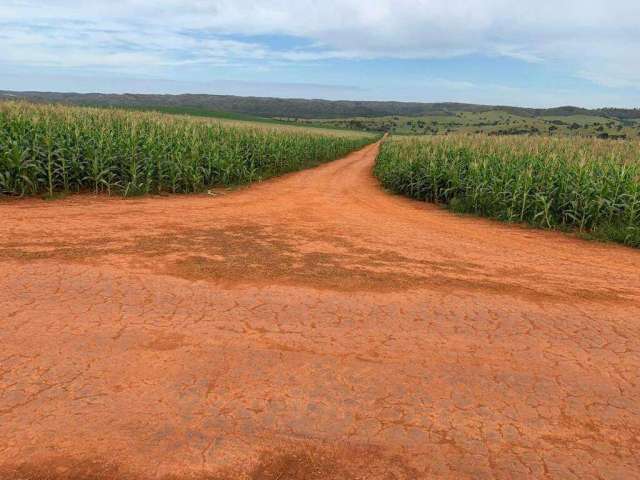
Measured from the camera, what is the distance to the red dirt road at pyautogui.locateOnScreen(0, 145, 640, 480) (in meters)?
2.81

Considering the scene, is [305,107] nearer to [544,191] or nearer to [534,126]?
[534,126]

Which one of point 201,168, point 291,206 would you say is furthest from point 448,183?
point 201,168

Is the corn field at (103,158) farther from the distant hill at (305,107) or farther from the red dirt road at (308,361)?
the distant hill at (305,107)

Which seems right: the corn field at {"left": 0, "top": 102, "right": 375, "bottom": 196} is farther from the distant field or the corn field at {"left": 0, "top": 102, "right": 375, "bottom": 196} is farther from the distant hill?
the distant hill

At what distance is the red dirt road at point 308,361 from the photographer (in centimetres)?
281

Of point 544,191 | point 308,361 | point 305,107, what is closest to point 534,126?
point 544,191

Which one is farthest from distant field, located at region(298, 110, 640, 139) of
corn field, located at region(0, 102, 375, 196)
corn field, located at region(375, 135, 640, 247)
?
corn field, located at region(0, 102, 375, 196)

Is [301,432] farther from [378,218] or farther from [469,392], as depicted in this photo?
[378,218]

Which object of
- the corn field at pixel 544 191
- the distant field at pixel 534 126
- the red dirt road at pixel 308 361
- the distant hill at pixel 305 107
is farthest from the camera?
the distant hill at pixel 305 107

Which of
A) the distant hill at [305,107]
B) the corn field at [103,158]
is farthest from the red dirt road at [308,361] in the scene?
the distant hill at [305,107]

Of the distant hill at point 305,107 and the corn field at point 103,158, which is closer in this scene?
the corn field at point 103,158

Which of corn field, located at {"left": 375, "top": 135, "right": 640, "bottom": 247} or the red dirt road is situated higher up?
corn field, located at {"left": 375, "top": 135, "right": 640, "bottom": 247}

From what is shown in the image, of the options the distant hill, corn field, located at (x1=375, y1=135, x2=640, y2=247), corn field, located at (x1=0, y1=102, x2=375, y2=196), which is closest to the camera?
corn field, located at (x1=375, y1=135, x2=640, y2=247)

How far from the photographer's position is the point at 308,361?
12.5 ft
